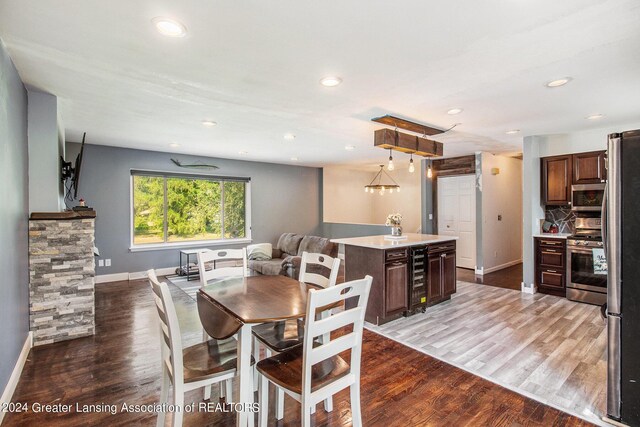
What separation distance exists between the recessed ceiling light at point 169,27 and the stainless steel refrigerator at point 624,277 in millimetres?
2829

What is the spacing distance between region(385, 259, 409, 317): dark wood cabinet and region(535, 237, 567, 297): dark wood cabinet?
8.56 feet

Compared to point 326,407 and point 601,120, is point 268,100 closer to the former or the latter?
point 326,407

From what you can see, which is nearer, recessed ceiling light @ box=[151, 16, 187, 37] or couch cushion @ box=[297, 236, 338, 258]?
recessed ceiling light @ box=[151, 16, 187, 37]

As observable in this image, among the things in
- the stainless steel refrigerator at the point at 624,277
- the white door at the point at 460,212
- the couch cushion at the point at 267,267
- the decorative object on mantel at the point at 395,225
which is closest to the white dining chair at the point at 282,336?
the stainless steel refrigerator at the point at 624,277

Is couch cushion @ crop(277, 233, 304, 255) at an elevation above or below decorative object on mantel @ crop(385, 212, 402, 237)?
below

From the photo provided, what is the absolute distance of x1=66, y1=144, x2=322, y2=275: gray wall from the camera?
566 centimetres

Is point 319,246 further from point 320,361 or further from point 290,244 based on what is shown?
point 320,361

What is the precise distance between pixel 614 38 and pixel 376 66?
5.12ft

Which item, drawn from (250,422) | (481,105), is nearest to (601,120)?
(481,105)

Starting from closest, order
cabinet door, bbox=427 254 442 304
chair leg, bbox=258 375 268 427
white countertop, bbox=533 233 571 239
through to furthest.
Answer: chair leg, bbox=258 375 268 427
cabinet door, bbox=427 254 442 304
white countertop, bbox=533 233 571 239

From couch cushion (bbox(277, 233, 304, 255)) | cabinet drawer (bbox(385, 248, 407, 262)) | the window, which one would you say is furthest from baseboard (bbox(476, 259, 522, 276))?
the window

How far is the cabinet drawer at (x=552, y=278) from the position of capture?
476cm

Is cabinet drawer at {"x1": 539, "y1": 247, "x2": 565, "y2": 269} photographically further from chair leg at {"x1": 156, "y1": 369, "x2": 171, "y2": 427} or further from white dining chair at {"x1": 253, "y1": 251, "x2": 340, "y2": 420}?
chair leg at {"x1": 156, "y1": 369, "x2": 171, "y2": 427}

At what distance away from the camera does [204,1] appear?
1718 mm
